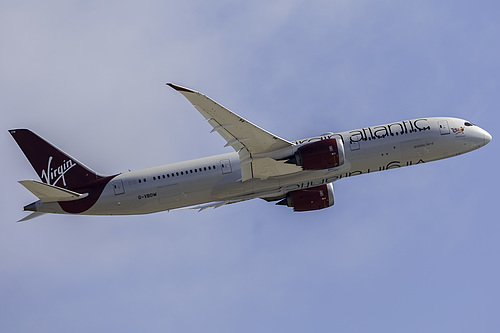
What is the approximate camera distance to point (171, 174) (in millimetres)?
56562

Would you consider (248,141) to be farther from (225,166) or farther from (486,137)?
(486,137)

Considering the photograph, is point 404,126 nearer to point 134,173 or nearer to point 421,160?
point 421,160

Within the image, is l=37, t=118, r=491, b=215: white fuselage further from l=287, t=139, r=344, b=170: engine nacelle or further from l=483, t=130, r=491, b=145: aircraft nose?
l=483, t=130, r=491, b=145: aircraft nose

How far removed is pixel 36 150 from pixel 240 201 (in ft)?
51.8

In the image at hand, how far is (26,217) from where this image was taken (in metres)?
56.1

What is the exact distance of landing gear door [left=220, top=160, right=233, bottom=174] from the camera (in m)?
56.6

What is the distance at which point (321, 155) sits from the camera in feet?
178

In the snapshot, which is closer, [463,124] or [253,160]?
[253,160]

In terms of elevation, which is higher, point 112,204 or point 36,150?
point 36,150

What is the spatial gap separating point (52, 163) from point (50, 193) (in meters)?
4.27

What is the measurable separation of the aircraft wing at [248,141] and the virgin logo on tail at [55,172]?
1271cm

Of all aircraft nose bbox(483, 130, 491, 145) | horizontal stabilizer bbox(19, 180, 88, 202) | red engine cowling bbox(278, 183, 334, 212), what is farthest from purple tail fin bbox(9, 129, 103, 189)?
aircraft nose bbox(483, 130, 491, 145)

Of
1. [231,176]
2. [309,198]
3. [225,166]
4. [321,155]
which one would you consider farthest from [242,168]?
[309,198]

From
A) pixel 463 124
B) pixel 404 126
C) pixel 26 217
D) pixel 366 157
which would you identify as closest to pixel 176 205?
pixel 26 217
